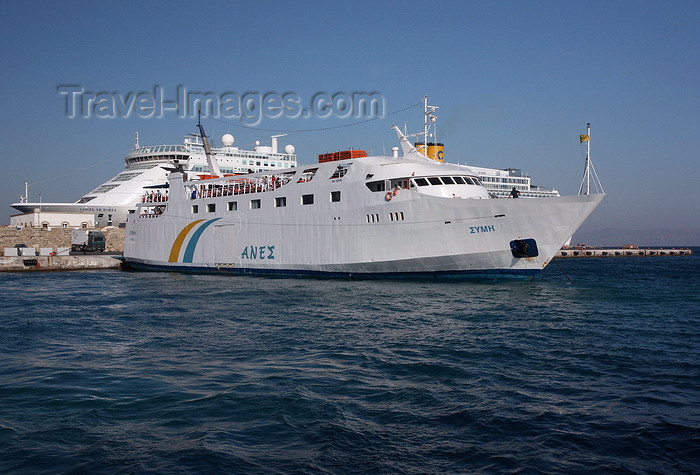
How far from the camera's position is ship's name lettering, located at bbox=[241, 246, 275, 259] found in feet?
97.0

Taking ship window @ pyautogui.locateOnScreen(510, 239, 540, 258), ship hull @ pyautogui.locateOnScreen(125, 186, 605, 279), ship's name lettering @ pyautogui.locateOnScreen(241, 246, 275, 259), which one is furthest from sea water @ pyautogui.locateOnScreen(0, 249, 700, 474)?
ship's name lettering @ pyautogui.locateOnScreen(241, 246, 275, 259)

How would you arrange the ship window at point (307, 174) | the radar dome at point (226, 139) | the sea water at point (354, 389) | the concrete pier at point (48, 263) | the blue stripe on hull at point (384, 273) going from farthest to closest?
the radar dome at point (226, 139)
the concrete pier at point (48, 263)
the ship window at point (307, 174)
the blue stripe on hull at point (384, 273)
the sea water at point (354, 389)

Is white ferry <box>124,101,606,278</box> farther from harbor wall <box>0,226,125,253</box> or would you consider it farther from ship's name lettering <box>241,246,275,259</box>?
harbor wall <box>0,226,125,253</box>

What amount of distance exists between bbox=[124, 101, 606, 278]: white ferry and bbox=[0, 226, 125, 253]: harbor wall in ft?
65.7

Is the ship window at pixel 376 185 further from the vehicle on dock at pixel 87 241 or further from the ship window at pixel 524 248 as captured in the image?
the vehicle on dock at pixel 87 241

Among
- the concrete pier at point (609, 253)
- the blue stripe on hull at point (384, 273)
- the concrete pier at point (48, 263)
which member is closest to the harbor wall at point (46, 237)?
the concrete pier at point (48, 263)

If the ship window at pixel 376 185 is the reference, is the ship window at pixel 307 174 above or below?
above

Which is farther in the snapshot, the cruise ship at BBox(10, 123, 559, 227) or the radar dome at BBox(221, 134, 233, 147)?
the radar dome at BBox(221, 134, 233, 147)

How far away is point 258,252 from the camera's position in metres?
30.2

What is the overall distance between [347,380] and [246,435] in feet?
9.04

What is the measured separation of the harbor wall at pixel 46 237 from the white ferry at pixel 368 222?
2002cm

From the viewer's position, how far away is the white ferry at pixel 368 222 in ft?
72.1

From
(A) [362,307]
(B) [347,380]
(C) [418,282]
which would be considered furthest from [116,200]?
(B) [347,380]

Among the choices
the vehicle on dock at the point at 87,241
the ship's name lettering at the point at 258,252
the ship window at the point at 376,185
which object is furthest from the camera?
the vehicle on dock at the point at 87,241
